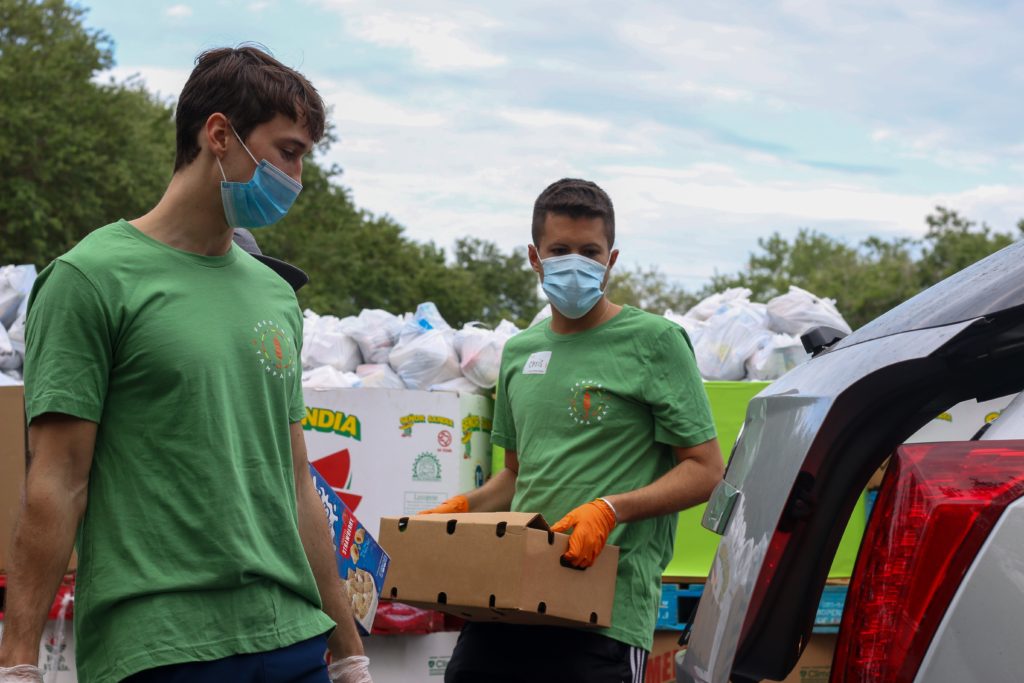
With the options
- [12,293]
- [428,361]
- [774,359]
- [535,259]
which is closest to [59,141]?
[12,293]

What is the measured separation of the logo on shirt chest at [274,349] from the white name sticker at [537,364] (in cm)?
107

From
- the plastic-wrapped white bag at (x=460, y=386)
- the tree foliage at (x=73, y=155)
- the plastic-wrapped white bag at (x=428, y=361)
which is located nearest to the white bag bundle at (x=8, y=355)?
the plastic-wrapped white bag at (x=428, y=361)

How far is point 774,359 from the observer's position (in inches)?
246

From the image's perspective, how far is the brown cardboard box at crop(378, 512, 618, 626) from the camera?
114 inches

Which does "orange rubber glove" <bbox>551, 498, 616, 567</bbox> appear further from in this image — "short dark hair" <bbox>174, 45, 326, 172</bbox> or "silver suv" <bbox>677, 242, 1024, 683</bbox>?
"short dark hair" <bbox>174, 45, 326, 172</bbox>

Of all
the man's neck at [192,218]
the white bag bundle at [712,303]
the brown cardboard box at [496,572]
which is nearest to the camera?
the man's neck at [192,218]

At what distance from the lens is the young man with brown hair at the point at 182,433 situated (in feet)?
7.15

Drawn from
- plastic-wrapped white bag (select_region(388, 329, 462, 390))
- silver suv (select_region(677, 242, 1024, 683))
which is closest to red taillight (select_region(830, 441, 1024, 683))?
silver suv (select_region(677, 242, 1024, 683))

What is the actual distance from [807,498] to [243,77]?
1.31 metres

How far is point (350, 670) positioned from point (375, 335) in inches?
174

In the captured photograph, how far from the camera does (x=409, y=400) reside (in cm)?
531

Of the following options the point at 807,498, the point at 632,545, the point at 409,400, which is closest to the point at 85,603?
the point at 807,498

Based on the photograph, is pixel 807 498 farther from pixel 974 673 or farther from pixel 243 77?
pixel 243 77

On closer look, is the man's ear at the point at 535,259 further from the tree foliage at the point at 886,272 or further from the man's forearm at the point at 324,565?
the tree foliage at the point at 886,272
